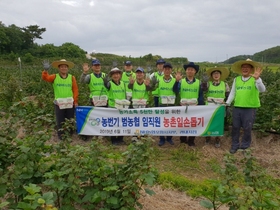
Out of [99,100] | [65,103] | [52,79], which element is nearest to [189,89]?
[99,100]

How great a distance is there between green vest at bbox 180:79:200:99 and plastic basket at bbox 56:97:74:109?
247 centimetres

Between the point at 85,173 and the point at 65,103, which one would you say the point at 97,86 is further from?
the point at 85,173

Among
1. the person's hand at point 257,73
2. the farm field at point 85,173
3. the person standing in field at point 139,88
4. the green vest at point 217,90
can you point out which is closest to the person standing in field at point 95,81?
the person standing in field at point 139,88

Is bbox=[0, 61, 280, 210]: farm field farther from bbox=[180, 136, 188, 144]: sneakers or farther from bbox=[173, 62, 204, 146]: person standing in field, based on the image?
bbox=[173, 62, 204, 146]: person standing in field

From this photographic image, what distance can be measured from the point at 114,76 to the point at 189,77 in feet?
5.26

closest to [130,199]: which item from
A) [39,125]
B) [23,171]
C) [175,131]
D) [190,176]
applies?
[23,171]

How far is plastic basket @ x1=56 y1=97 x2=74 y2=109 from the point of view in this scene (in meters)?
6.16

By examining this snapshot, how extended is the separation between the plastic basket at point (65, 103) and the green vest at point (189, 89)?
2.47 m

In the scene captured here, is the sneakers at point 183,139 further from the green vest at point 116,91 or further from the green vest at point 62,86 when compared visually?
the green vest at point 62,86

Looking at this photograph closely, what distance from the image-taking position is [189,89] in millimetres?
5910

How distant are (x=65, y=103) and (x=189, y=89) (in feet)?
8.96

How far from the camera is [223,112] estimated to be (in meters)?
5.88

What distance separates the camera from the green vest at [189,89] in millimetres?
5887

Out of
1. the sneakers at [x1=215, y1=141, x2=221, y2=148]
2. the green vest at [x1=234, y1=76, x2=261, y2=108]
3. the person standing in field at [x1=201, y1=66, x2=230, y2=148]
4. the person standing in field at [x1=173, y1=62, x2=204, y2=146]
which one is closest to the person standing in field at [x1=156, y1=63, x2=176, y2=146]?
the person standing in field at [x1=173, y1=62, x2=204, y2=146]
